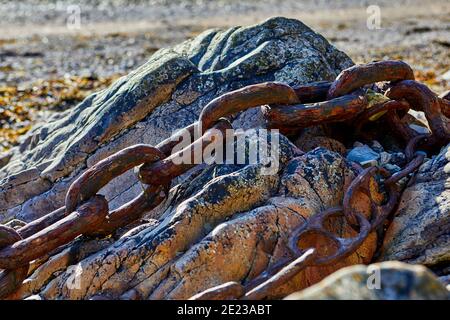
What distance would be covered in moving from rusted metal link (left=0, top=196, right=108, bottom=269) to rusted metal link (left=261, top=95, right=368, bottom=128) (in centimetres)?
89

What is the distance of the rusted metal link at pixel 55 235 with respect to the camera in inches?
136

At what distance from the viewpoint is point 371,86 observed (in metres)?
4.45

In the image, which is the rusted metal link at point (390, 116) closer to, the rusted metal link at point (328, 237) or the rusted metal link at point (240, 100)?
the rusted metal link at point (240, 100)

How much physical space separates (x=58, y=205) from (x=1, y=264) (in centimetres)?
108

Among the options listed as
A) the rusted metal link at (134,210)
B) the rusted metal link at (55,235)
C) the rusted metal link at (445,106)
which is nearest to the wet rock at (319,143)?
the rusted metal link at (445,106)

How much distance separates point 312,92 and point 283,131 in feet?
0.80

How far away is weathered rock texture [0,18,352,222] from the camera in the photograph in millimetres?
4535

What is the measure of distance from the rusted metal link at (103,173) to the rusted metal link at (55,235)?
4cm

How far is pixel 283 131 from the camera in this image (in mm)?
4059

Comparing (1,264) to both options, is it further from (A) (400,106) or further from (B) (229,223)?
(A) (400,106)

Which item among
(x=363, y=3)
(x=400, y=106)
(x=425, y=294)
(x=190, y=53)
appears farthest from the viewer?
(x=363, y=3)

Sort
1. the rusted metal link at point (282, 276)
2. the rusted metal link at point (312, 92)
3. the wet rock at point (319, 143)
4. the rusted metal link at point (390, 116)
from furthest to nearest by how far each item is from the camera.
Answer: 1. the wet rock at point (319, 143)
2. the rusted metal link at point (390, 116)
3. the rusted metal link at point (312, 92)
4. the rusted metal link at point (282, 276)

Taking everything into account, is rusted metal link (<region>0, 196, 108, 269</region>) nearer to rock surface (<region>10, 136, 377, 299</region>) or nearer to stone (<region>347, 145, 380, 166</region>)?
rock surface (<region>10, 136, 377, 299</region>)
